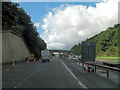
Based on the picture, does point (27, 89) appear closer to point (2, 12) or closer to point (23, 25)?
point (2, 12)

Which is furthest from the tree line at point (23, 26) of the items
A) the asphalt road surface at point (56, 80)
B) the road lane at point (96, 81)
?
the road lane at point (96, 81)

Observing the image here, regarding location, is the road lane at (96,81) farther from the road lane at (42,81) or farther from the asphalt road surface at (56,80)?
the road lane at (42,81)

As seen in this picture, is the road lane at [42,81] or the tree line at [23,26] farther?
the tree line at [23,26]

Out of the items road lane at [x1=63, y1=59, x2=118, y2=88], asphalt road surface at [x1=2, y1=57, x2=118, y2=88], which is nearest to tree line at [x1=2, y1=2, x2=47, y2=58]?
asphalt road surface at [x1=2, y1=57, x2=118, y2=88]

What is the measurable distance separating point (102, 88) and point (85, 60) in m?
9.89

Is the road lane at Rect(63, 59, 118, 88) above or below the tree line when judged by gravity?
below

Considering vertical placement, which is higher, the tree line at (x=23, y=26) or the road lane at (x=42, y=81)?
the tree line at (x=23, y=26)

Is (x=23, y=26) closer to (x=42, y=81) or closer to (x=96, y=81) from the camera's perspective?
(x=42, y=81)

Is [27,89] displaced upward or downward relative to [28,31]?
downward

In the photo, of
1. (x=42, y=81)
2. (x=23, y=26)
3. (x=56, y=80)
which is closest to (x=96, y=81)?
(x=56, y=80)

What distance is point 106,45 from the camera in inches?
3583

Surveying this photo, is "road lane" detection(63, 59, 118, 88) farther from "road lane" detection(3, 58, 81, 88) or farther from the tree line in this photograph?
the tree line

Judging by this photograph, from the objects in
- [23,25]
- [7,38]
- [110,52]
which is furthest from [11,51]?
[110,52]

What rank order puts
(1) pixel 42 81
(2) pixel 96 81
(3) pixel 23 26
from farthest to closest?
1. (3) pixel 23 26
2. (1) pixel 42 81
3. (2) pixel 96 81
